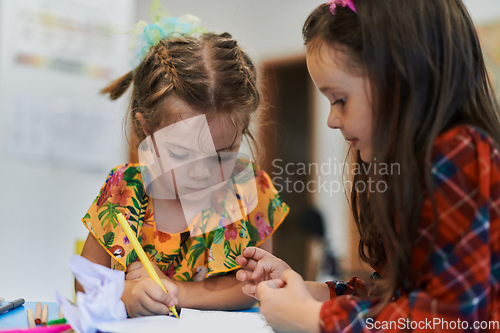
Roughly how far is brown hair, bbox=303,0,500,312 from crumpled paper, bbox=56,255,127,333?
293mm

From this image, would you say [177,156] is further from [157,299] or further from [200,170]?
[157,299]

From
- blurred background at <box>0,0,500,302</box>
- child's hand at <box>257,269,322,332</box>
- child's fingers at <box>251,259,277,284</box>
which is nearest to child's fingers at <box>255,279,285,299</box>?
→ child's hand at <box>257,269,322,332</box>

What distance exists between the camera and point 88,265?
1.46ft

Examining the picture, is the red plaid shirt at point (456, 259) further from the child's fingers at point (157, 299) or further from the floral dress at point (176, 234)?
the floral dress at point (176, 234)

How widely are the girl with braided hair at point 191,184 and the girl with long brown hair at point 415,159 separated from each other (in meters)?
0.20

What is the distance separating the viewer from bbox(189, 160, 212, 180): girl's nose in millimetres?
669

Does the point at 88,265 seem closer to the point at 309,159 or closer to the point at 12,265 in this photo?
the point at 12,265

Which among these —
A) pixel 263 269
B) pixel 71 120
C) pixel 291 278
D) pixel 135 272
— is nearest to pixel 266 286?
pixel 291 278

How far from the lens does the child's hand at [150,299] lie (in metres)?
0.51

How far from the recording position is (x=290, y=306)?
0.44 m

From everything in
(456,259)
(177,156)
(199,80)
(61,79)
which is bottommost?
(456,259)

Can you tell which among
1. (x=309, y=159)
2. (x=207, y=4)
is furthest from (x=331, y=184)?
(x=207, y=4)

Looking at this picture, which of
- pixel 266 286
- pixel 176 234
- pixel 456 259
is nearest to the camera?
pixel 456 259

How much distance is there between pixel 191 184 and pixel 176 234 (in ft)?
0.33
